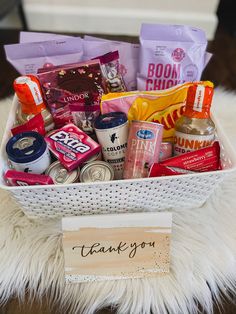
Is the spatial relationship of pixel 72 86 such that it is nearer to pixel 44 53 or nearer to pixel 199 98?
pixel 44 53

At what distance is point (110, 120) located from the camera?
Answer: 602 millimetres

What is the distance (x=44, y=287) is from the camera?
0.59 metres

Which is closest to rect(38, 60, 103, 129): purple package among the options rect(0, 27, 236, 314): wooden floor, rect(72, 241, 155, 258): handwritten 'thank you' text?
rect(72, 241, 155, 258): handwritten 'thank you' text

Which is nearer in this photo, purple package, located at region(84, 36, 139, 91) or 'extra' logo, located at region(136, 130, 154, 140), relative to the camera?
'extra' logo, located at region(136, 130, 154, 140)

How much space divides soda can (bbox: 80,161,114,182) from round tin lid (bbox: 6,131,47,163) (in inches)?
3.4

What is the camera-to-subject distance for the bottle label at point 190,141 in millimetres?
595

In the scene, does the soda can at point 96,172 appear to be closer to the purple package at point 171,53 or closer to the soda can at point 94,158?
the soda can at point 94,158

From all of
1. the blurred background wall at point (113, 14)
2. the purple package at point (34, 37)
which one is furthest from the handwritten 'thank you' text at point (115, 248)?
the blurred background wall at point (113, 14)

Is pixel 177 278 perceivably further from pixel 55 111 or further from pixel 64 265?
pixel 55 111

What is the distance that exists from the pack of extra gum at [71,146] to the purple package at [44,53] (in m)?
0.19

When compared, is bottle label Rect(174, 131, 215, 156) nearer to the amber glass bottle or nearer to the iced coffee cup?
the amber glass bottle

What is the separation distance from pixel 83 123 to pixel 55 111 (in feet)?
0.21

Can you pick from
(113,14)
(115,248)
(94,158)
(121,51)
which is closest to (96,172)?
(94,158)

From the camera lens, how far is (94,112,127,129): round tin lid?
0.59m
